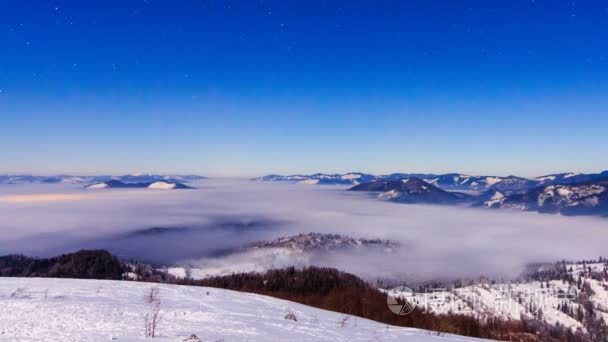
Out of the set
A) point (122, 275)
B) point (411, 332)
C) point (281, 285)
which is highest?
point (411, 332)

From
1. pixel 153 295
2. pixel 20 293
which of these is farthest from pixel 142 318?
pixel 20 293

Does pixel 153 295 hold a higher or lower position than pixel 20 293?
lower

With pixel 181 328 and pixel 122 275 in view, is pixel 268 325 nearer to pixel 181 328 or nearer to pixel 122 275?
pixel 181 328

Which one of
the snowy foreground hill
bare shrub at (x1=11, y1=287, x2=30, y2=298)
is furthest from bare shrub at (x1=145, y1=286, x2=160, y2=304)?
bare shrub at (x1=11, y1=287, x2=30, y2=298)

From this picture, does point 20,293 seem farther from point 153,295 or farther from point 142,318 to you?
point 142,318

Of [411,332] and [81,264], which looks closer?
[411,332]

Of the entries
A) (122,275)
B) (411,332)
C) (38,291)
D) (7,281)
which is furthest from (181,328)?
(122,275)

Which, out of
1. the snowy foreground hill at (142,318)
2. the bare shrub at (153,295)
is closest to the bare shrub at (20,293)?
the snowy foreground hill at (142,318)

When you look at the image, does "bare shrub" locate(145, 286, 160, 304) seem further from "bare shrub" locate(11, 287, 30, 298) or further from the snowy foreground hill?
"bare shrub" locate(11, 287, 30, 298)
